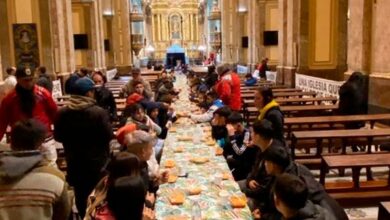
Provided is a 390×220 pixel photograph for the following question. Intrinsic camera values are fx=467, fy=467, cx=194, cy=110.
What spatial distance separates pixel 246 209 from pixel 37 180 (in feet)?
4.85

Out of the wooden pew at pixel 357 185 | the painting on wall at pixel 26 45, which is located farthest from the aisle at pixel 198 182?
the painting on wall at pixel 26 45

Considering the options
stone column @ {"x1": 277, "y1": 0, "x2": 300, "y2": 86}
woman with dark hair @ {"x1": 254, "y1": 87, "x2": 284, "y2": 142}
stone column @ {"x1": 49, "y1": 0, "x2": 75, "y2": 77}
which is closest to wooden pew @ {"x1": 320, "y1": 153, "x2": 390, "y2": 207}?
woman with dark hair @ {"x1": 254, "y1": 87, "x2": 284, "y2": 142}

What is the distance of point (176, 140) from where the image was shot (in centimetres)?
577

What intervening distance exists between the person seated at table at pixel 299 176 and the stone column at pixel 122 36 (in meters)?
22.5

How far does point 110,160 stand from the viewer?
3254 millimetres

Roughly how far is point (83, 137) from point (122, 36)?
22.2 m

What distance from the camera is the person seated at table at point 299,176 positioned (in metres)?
3.19

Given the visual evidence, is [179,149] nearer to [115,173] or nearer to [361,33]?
[115,173]

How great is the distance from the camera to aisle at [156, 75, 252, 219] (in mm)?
3338

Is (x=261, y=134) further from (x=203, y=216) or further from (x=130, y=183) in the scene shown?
(x=130, y=183)

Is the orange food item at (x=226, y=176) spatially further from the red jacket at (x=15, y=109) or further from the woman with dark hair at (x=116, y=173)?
the red jacket at (x=15, y=109)

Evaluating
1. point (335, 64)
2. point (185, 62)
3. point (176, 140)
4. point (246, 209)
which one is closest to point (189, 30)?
point (185, 62)

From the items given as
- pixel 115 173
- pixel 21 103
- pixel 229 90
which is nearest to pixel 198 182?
pixel 115 173

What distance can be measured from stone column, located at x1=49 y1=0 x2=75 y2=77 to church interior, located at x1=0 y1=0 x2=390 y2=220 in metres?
0.03
